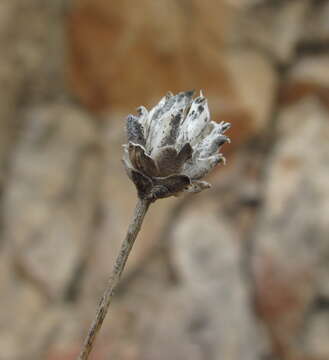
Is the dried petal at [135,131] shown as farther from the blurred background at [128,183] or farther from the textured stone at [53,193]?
the textured stone at [53,193]

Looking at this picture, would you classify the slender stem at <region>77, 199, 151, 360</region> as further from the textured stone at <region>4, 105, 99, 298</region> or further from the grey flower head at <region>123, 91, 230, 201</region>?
the textured stone at <region>4, 105, 99, 298</region>

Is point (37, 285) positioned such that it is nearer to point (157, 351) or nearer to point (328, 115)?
point (157, 351)

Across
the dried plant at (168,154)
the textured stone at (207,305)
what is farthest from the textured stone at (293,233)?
the dried plant at (168,154)

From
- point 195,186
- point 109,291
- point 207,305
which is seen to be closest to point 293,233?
point 207,305

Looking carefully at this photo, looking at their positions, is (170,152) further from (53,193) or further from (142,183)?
(53,193)

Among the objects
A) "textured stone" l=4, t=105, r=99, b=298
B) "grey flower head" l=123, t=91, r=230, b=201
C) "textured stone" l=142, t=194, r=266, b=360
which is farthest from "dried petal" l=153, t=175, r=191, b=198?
"textured stone" l=4, t=105, r=99, b=298
